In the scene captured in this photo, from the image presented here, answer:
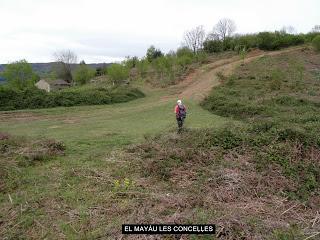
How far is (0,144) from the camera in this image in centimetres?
1168

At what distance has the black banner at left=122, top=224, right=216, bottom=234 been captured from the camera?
606 centimetres

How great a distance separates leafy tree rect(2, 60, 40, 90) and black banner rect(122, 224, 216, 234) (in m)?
50.3

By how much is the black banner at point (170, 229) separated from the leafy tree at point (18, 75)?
5030 cm

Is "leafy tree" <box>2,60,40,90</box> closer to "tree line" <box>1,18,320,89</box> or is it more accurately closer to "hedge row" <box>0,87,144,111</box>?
"tree line" <box>1,18,320,89</box>

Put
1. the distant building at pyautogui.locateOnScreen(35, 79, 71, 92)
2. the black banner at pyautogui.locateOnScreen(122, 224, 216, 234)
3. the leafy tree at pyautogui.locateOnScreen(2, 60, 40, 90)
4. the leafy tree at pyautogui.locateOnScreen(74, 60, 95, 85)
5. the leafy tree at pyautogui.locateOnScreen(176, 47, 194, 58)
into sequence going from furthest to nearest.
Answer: the distant building at pyautogui.locateOnScreen(35, 79, 71, 92)
the leafy tree at pyautogui.locateOnScreen(74, 60, 95, 85)
the leafy tree at pyautogui.locateOnScreen(2, 60, 40, 90)
the leafy tree at pyautogui.locateOnScreen(176, 47, 194, 58)
the black banner at pyautogui.locateOnScreen(122, 224, 216, 234)

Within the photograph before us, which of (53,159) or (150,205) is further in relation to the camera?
(53,159)

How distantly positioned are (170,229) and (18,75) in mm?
52821

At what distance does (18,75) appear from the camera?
5241 centimetres

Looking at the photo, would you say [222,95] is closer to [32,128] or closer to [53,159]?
[32,128]

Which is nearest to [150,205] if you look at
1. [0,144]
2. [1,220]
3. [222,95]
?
[1,220]

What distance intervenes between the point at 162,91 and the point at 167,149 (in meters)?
23.4

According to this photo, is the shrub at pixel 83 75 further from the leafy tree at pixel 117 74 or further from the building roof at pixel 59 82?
the leafy tree at pixel 117 74

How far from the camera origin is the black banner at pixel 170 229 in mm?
6060

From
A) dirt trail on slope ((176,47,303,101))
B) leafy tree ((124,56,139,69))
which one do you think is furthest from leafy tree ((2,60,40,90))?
dirt trail on slope ((176,47,303,101))
